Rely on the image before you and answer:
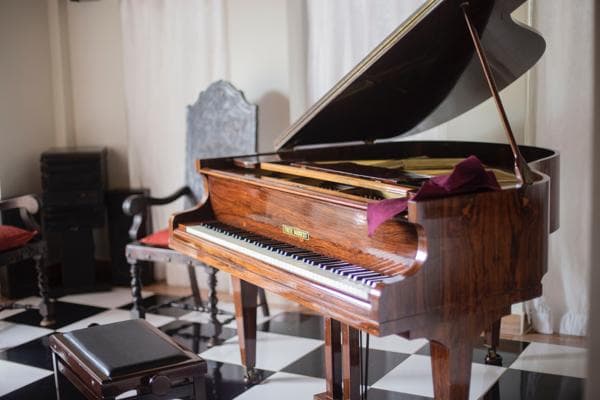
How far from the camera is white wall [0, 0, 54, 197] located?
4973 millimetres

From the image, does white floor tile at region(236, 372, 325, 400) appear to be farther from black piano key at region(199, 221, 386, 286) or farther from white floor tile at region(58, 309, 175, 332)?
white floor tile at region(58, 309, 175, 332)

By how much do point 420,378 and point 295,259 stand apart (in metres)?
1.15

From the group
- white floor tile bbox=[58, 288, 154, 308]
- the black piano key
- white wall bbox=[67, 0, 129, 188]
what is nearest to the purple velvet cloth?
the black piano key

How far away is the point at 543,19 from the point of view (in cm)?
366

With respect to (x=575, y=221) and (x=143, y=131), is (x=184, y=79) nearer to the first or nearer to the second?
(x=143, y=131)

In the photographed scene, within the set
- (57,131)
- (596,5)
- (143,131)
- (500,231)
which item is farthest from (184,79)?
(596,5)

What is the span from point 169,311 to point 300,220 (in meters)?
2.13

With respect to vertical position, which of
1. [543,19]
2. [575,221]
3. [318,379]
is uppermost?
[543,19]

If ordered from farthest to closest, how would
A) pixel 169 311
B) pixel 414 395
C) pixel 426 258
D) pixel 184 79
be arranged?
pixel 184 79, pixel 169 311, pixel 414 395, pixel 426 258

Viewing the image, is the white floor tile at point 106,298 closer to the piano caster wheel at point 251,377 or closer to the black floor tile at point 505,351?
the piano caster wheel at point 251,377

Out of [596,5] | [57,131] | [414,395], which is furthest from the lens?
[57,131]

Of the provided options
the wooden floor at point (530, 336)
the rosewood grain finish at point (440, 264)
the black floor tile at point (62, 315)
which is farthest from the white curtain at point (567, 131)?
the black floor tile at point (62, 315)

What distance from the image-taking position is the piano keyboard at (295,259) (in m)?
2.21

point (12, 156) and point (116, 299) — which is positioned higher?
point (12, 156)
